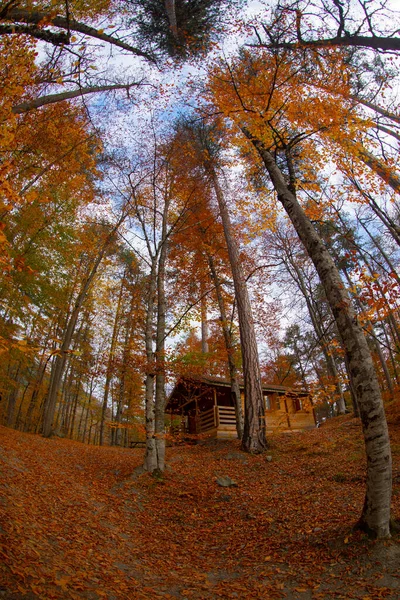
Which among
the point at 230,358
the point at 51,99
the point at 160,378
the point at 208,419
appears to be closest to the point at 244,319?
the point at 230,358

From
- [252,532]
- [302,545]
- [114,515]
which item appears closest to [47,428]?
[114,515]

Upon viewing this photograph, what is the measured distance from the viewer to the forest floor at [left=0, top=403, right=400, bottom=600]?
332 cm

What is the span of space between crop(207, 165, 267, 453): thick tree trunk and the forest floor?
3.10 ft

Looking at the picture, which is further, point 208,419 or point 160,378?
point 208,419

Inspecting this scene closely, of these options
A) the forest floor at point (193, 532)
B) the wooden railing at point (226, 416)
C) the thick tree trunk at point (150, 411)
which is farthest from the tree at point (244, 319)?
the wooden railing at point (226, 416)

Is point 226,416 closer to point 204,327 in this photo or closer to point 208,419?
point 208,419

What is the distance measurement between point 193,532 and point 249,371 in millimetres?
5731

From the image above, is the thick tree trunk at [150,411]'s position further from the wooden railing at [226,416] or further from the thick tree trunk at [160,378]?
the wooden railing at [226,416]

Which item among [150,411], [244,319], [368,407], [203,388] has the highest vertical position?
[244,319]

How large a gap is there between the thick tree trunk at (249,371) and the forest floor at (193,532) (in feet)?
3.10

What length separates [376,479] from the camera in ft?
12.5

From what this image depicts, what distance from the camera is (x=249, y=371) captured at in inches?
425

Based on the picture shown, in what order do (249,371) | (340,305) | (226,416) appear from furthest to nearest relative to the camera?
(226,416)
(249,371)
(340,305)

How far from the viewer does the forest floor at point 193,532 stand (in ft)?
10.9
